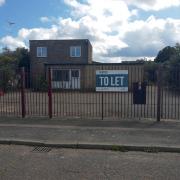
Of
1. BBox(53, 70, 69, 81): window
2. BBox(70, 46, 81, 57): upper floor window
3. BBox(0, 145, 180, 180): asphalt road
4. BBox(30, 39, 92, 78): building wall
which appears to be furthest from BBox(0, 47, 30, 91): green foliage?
BBox(70, 46, 81, 57): upper floor window

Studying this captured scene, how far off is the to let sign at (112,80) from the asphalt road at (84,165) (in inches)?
176

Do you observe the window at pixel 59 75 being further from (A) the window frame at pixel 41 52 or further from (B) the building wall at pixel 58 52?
(A) the window frame at pixel 41 52

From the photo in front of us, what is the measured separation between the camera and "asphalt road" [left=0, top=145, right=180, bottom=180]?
19.7 feet

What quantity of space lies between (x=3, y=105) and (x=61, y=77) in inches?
165

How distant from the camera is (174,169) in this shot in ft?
21.0

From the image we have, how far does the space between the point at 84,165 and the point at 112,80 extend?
5.81m

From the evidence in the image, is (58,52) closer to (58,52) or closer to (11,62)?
(58,52)

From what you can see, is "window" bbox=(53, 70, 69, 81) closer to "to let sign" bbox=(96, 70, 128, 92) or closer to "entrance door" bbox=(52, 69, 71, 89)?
"entrance door" bbox=(52, 69, 71, 89)

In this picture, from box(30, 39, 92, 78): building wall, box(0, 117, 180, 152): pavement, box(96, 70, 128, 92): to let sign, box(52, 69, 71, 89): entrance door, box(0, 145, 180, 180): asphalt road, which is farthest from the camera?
box(30, 39, 92, 78): building wall

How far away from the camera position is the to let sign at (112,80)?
12.1m

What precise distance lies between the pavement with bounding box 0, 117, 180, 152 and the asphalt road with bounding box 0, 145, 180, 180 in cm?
32

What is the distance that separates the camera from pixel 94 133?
9.57 meters

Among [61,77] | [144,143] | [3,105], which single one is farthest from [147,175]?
[3,105]

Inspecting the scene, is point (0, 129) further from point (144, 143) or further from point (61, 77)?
point (144, 143)
